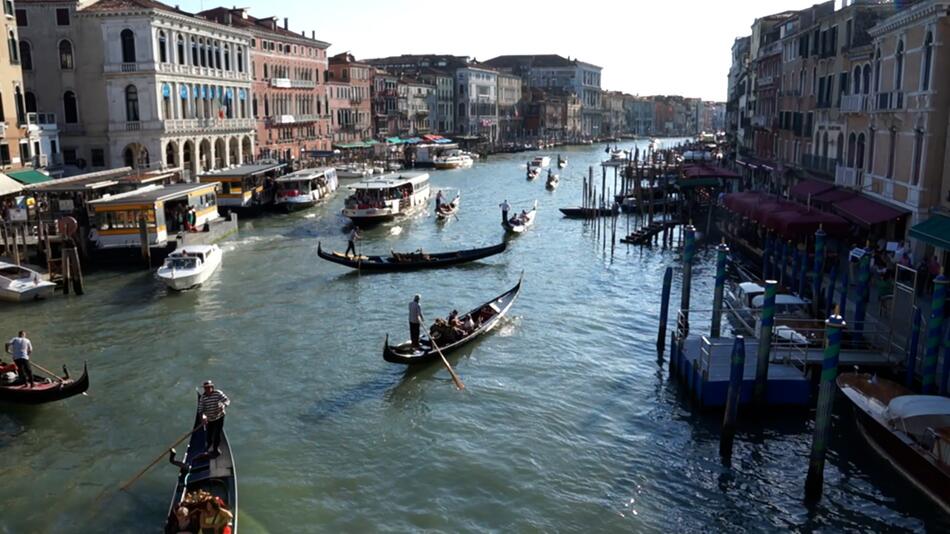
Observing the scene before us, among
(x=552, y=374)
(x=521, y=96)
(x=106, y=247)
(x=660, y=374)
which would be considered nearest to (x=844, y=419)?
(x=660, y=374)

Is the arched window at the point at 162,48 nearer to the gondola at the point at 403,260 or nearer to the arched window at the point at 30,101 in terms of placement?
the arched window at the point at 30,101

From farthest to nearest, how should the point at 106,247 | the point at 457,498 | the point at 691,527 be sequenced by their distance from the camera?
the point at 106,247
the point at 457,498
the point at 691,527

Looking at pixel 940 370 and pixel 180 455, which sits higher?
pixel 940 370

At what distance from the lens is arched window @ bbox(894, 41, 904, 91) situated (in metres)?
19.4

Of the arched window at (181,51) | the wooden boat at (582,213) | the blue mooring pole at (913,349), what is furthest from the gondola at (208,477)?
the arched window at (181,51)

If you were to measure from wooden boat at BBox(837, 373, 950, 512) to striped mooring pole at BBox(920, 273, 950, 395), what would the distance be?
33cm

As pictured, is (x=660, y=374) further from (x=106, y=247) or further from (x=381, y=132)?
(x=381, y=132)

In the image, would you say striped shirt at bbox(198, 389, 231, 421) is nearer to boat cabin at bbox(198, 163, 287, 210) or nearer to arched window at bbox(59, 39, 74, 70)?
boat cabin at bbox(198, 163, 287, 210)

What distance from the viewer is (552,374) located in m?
15.5

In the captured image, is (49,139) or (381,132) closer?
(49,139)

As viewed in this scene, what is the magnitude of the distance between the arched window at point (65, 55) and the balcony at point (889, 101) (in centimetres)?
3263

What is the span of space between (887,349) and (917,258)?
5.46 m

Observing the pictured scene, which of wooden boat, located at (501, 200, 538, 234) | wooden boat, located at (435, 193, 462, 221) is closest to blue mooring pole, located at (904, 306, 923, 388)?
wooden boat, located at (501, 200, 538, 234)

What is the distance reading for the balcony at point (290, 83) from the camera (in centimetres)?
5452
